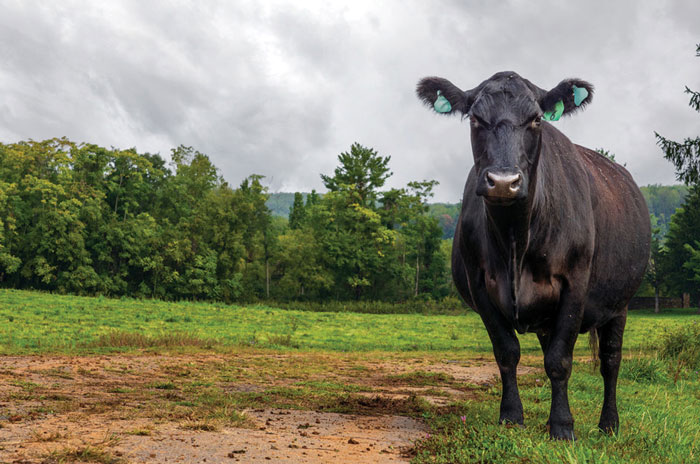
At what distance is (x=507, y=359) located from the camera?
17.3 feet

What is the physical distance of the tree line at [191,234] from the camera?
4541cm

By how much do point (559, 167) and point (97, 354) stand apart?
35.9 ft

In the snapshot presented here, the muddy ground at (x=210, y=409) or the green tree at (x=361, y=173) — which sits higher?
the green tree at (x=361, y=173)

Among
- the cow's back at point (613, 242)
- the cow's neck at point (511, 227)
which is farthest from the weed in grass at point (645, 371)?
the cow's neck at point (511, 227)

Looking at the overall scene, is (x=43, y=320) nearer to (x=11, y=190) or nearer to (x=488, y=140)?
(x=488, y=140)

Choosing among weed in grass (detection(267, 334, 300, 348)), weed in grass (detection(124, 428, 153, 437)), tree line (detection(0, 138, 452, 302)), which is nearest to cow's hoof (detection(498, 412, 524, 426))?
weed in grass (detection(124, 428, 153, 437))

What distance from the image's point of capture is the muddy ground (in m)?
4.26

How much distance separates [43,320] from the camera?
21.5m

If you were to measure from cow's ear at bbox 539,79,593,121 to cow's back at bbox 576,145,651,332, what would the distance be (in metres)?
1.15

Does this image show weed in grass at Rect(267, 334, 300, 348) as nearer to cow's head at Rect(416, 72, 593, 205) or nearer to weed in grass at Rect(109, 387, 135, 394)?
weed in grass at Rect(109, 387, 135, 394)

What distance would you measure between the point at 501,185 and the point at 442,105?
1593mm

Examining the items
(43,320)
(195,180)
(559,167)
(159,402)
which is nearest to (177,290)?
(195,180)

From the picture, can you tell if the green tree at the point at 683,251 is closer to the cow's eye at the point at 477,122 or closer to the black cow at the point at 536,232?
the black cow at the point at 536,232

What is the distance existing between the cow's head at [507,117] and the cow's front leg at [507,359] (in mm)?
1512
